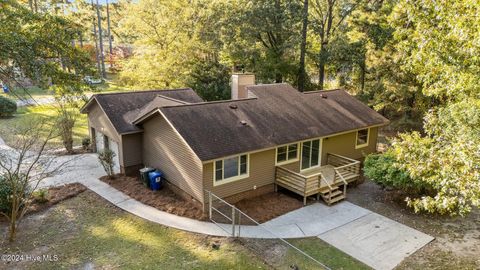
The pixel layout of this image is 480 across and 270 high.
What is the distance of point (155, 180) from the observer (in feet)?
45.5

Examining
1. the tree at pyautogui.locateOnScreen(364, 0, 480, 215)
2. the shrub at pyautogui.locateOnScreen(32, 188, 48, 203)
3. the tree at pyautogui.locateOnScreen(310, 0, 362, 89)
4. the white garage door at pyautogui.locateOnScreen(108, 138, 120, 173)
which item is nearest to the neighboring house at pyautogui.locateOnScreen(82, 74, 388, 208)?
the white garage door at pyautogui.locateOnScreen(108, 138, 120, 173)

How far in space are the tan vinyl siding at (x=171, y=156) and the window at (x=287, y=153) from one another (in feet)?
12.2

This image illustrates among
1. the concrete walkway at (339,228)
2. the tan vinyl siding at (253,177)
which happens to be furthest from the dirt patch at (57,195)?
the tan vinyl siding at (253,177)

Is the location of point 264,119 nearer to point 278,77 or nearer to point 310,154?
point 310,154

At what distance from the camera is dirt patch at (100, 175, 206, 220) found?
1216 cm

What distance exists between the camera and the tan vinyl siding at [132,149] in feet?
49.9

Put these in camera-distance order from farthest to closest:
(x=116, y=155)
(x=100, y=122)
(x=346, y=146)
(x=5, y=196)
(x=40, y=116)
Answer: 1. (x=40, y=116)
2. (x=100, y=122)
3. (x=346, y=146)
4. (x=116, y=155)
5. (x=5, y=196)

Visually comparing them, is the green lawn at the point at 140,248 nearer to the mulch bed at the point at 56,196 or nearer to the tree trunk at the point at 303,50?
the mulch bed at the point at 56,196

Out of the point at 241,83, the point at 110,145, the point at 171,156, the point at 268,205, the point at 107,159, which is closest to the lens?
the point at 268,205

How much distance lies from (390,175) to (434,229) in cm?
227

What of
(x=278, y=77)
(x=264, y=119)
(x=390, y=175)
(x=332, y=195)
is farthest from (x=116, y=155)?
(x=278, y=77)

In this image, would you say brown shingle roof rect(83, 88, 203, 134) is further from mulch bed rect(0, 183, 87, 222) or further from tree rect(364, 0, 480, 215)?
tree rect(364, 0, 480, 215)

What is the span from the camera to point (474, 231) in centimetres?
1138

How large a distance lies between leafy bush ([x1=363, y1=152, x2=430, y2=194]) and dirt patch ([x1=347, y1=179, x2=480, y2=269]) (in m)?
0.86
